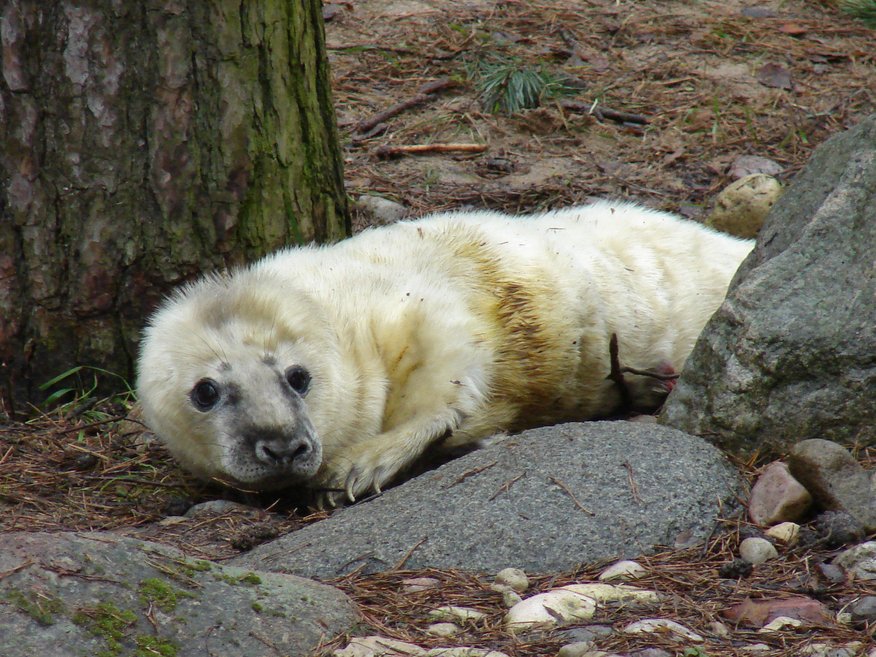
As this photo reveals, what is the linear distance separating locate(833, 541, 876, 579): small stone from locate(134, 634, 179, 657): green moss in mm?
1747

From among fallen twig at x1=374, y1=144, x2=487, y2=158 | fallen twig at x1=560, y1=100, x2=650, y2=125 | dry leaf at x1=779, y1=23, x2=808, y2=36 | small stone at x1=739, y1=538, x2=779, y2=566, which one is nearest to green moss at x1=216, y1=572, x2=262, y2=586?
small stone at x1=739, y1=538, x2=779, y2=566

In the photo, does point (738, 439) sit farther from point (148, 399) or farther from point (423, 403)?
point (148, 399)

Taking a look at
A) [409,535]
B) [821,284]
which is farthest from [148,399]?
[821,284]

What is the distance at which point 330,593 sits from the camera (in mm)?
2842

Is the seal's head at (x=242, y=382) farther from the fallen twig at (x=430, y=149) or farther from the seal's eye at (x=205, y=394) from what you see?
the fallen twig at (x=430, y=149)

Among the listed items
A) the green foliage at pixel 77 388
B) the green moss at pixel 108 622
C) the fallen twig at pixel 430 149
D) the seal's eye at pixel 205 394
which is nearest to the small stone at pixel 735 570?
the green moss at pixel 108 622

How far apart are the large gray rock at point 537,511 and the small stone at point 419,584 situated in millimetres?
A: 87

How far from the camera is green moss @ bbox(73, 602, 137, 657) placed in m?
2.36

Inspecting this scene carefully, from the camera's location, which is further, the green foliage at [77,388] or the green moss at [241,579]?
the green foliage at [77,388]

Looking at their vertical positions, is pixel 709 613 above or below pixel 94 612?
below

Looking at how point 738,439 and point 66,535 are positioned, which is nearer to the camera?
point 66,535

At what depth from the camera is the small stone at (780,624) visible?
265 cm

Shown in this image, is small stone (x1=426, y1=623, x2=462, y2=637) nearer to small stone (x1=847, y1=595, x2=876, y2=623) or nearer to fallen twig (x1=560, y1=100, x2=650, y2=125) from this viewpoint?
small stone (x1=847, y1=595, x2=876, y2=623)

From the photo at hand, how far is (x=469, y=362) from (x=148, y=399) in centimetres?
120
